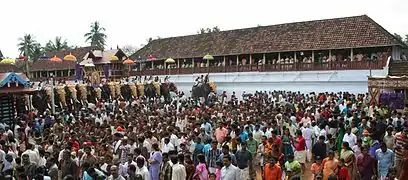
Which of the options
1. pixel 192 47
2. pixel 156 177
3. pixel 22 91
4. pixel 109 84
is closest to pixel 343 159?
pixel 156 177

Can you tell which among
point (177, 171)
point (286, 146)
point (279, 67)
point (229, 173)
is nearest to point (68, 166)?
point (177, 171)

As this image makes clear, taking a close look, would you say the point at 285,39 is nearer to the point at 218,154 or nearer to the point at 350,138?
the point at 350,138

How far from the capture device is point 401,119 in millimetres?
12273

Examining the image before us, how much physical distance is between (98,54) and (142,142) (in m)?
32.7

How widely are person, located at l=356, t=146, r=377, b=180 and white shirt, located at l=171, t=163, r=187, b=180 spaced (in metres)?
3.10

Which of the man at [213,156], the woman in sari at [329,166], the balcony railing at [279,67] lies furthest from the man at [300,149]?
the balcony railing at [279,67]

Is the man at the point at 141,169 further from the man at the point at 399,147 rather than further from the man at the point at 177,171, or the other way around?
the man at the point at 399,147

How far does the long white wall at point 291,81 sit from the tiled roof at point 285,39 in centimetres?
177

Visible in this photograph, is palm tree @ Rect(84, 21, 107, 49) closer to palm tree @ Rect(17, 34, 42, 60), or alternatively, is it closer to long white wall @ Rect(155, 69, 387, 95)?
palm tree @ Rect(17, 34, 42, 60)

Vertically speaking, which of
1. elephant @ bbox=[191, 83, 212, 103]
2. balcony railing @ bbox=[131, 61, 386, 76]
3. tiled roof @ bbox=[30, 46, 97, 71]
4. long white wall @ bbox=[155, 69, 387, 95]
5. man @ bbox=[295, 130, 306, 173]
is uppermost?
tiled roof @ bbox=[30, 46, 97, 71]

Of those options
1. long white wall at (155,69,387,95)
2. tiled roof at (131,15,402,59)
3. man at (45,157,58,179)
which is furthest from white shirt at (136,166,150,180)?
tiled roof at (131,15,402,59)

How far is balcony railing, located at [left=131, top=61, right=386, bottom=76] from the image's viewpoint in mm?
24344

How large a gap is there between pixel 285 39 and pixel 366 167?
22579mm

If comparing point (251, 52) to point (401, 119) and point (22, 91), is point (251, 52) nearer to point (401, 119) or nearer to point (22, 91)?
point (22, 91)
